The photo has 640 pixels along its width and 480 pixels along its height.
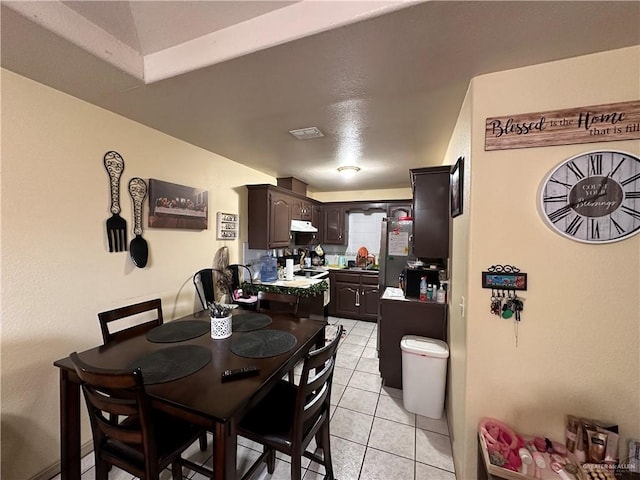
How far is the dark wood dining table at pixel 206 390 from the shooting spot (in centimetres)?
95

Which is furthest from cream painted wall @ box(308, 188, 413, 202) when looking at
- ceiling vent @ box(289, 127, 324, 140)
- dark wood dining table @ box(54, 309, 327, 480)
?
dark wood dining table @ box(54, 309, 327, 480)

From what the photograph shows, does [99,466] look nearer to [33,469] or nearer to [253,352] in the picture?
[33,469]

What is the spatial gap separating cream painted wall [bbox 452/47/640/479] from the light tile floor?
38 centimetres

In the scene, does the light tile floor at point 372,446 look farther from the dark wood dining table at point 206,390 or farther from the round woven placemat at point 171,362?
the round woven placemat at point 171,362

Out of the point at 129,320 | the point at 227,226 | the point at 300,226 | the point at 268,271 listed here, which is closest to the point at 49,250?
the point at 129,320

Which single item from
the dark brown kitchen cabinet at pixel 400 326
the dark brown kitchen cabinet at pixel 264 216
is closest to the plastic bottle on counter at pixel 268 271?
the dark brown kitchen cabinet at pixel 264 216

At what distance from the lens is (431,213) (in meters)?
2.15

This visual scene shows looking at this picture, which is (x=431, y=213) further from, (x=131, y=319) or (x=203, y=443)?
(x=131, y=319)

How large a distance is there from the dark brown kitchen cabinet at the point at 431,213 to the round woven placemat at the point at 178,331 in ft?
6.04

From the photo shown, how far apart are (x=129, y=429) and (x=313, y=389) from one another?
838 millimetres

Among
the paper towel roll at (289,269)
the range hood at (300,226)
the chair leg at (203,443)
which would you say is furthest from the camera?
the range hood at (300,226)

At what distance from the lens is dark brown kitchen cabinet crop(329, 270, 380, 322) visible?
13.7 ft

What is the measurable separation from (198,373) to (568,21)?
7.09 ft

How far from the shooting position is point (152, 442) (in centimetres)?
102
